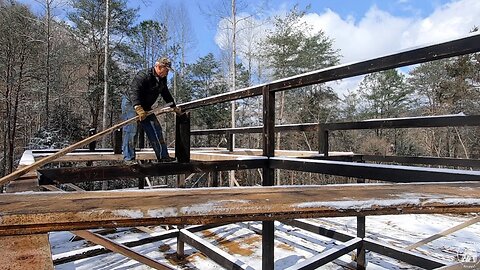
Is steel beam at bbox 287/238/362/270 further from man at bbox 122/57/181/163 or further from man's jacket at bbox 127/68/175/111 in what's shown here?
man's jacket at bbox 127/68/175/111

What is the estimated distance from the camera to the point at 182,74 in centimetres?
1928

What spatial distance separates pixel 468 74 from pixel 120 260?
14589 millimetres

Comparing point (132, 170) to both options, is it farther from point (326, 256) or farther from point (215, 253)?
point (326, 256)

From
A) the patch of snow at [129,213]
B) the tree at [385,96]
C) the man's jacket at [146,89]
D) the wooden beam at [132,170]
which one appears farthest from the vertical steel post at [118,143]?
the tree at [385,96]

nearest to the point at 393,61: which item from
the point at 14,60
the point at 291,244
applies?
the point at 291,244

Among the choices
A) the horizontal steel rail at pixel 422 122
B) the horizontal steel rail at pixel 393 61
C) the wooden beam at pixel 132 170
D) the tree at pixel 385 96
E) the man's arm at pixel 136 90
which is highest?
the tree at pixel 385 96

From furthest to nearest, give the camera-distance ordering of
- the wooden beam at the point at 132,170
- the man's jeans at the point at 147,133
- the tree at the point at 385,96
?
the tree at the point at 385,96 → the man's jeans at the point at 147,133 → the wooden beam at the point at 132,170

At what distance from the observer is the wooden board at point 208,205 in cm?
68

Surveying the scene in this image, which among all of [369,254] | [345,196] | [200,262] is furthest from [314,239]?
[345,196]

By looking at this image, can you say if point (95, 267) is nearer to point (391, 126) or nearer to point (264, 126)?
point (264, 126)

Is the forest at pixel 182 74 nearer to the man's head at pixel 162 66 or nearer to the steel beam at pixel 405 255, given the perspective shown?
the man's head at pixel 162 66

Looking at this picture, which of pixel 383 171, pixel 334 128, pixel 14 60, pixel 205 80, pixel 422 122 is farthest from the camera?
pixel 205 80

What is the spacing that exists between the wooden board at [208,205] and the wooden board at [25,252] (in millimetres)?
28

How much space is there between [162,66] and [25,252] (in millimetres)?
3143
